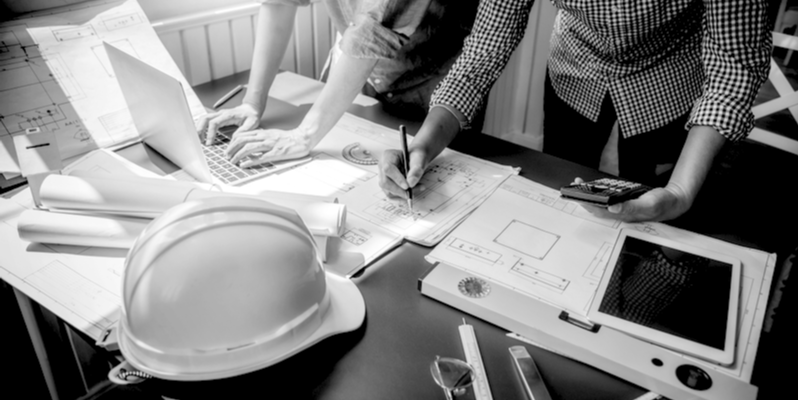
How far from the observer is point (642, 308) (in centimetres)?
70

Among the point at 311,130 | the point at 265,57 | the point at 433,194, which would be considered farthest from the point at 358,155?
the point at 265,57

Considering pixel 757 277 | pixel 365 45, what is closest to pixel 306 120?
pixel 365 45

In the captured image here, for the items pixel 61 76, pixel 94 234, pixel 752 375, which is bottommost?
pixel 752 375

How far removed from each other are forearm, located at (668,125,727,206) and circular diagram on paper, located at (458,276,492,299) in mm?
462

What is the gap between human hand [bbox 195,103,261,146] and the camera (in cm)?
118

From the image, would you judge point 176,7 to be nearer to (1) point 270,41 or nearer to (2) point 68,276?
(1) point 270,41

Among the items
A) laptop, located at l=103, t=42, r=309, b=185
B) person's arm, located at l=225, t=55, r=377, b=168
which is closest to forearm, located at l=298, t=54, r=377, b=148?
person's arm, located at l=225, t=55, r=377, b=168

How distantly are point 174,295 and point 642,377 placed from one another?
526mm

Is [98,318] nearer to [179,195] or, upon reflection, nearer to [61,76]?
[179,195]

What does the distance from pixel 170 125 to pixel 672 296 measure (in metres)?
0.88

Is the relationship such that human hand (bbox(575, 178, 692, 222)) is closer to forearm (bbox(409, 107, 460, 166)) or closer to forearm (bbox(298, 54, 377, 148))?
forearm (bbox(409, 107, 460, 166))

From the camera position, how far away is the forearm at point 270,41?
4.45 ft

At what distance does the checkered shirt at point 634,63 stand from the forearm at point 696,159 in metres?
0.02

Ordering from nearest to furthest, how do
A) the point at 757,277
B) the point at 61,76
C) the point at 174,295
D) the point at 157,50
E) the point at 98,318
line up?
1. the point at 174,295
2. the point at 98,318
3. the point at 757,277
4. the point at 61,76
5. the point at 157,50
